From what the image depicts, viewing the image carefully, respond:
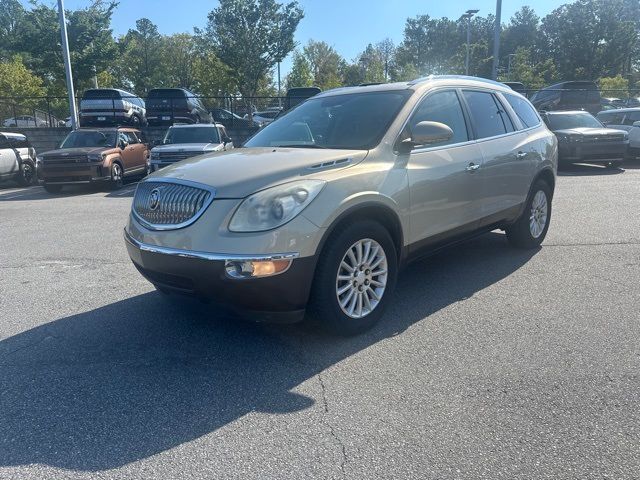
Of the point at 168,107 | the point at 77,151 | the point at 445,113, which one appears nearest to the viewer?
the point at 445,113

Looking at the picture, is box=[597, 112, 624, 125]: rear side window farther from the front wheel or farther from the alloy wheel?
the alloy wheel

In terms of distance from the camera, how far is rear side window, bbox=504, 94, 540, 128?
624 cm

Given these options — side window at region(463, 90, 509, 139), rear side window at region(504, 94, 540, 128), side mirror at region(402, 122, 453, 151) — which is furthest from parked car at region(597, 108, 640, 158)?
side mirror at region(402, 122, 453, 151)

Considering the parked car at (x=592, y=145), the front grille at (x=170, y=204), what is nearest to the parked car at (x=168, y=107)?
the parked car at (x=592, y=145)

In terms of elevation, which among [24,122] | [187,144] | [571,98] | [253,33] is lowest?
[187,144]

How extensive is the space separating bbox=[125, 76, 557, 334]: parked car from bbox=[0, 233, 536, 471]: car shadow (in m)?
0.38

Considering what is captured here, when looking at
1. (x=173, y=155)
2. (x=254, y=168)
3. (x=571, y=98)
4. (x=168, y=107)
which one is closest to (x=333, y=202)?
(x=254, y=168)

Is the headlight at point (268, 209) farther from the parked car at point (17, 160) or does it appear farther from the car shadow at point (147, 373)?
the parked car at point (17, 160)

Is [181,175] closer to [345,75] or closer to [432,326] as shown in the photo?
[432,326]

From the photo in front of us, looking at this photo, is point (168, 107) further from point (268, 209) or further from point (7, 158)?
point (268, 209)

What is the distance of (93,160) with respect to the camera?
13672 mm

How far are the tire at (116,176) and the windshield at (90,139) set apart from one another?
0.75m

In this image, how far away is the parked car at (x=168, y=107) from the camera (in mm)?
22094

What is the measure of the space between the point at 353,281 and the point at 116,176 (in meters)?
12.0
